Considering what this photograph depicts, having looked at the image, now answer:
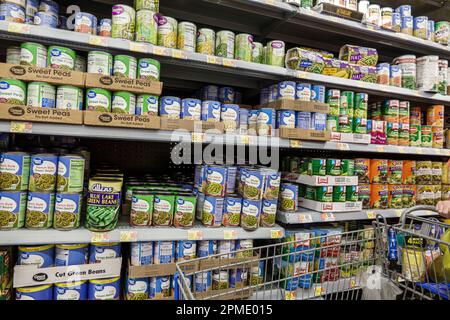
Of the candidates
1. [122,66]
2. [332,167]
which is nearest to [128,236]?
[122,66]

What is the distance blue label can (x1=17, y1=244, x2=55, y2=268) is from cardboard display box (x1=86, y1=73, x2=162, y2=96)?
33.2 inches

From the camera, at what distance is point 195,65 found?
179 cm

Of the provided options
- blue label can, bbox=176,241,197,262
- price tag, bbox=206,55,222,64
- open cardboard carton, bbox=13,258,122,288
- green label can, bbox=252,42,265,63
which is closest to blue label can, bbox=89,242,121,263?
open cardboard carton, bbox=13,258,122,288

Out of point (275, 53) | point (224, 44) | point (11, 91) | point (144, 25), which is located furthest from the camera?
point (275, 53)

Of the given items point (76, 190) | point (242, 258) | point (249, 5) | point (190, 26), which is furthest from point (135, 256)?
point (249, 5)

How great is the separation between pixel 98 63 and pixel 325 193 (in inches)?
61.9

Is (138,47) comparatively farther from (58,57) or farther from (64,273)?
(64,273)

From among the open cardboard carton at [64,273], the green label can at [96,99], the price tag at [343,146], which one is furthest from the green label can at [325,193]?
the green label can at [96,99]

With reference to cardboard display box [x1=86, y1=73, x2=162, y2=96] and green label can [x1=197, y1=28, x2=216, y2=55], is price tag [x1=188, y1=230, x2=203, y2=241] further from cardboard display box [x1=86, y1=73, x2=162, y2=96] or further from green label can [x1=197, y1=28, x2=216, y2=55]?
green label can [x1=197, y1=28, x2=216, y2=55]

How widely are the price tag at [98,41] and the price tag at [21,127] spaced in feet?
1.65

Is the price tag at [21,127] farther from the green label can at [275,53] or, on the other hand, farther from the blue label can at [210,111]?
the green label can at [275,53]

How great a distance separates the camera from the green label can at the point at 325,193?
190 centimetres

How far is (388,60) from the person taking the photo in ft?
8.93

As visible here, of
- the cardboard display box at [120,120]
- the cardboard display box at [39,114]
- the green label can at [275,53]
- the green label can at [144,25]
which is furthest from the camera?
the green label can at [275,53]
